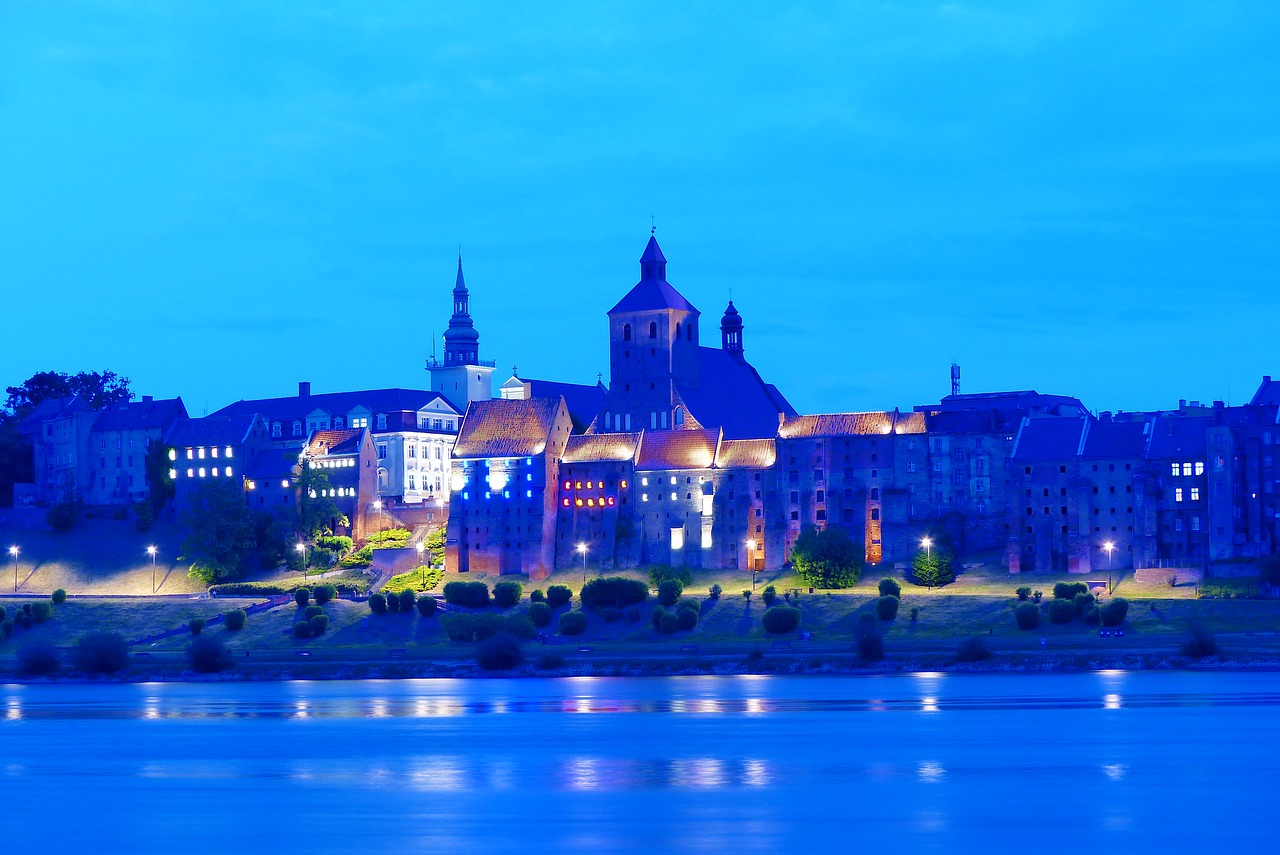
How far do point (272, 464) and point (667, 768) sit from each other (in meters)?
93.8

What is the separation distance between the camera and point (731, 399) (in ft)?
493

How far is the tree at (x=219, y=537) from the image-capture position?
13662cm

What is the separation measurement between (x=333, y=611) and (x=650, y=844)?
246ft

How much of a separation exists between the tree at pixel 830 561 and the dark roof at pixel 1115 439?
1510cm

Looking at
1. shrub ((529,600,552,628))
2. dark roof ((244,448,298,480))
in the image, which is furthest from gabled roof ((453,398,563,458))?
shrub ((529,600,552,628))

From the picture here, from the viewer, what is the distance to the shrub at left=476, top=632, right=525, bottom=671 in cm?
10050

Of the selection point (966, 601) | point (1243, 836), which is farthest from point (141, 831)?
point (966, 601)

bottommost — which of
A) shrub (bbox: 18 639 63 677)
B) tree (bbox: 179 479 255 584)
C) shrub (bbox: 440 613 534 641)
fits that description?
shrub (bbox: 18 639 63 677)

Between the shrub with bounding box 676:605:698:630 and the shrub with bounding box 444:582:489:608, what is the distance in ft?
44.1

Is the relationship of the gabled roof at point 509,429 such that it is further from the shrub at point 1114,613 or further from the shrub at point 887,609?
the shrub at point 1114,613

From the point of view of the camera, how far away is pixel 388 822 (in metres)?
50.9

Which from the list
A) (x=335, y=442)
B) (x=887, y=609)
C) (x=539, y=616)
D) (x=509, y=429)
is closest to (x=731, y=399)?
(x=509, y=429)

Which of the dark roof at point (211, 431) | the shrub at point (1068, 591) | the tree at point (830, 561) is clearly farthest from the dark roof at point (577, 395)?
the shrub at point (1068, 591)

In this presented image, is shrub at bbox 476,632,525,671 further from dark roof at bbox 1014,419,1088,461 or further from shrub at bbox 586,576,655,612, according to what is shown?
dark roof at bbox 1014,419,1088,461
